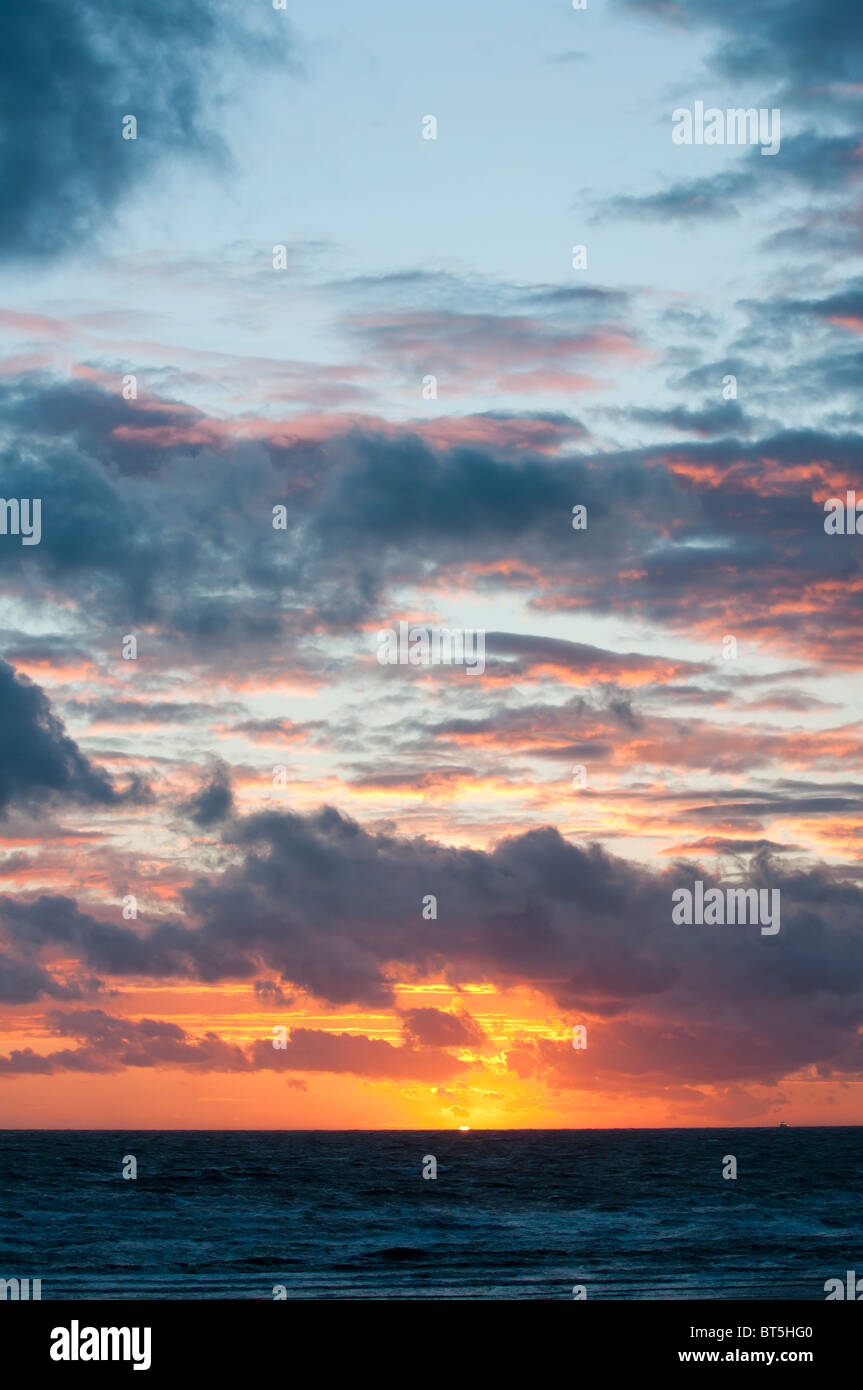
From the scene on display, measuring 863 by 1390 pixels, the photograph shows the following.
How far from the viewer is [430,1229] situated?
64.3 metres

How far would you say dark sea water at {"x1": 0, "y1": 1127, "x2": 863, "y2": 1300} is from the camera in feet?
142

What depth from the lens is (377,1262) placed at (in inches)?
1982

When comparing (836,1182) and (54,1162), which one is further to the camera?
(54,1162)

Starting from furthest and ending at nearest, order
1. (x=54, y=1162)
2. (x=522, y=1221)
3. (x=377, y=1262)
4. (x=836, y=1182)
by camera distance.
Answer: (x=54, y=1162)
(x=836, y=1182)
(x=522, y=1221)
(x=377, y=1262)

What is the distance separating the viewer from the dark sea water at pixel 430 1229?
43156 millimetres
